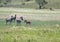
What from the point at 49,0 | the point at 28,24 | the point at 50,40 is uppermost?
the point at 50,40

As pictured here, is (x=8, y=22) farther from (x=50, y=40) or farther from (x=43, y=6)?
(x=43, y=6)

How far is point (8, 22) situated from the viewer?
3631 cm

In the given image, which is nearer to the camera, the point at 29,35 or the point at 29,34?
the point at 29,35

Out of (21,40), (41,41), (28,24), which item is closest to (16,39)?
(21,40)

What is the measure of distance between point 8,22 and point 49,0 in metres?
104

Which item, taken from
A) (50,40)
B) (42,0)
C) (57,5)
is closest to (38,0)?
(42,0)

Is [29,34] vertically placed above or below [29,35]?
below

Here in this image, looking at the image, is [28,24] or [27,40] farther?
[28,24]

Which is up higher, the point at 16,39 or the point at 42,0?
the point at 16,39

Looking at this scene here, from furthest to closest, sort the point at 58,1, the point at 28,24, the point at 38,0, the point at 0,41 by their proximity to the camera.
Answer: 1. the point at 58,1
2. the point at 38,0
3. the point at 28,24
4. the point at 0,41

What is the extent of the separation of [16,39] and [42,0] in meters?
95.4

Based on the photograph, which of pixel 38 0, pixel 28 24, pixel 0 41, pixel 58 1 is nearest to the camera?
pixel 0 41

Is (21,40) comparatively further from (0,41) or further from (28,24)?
(28,24)

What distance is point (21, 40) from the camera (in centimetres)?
1978
